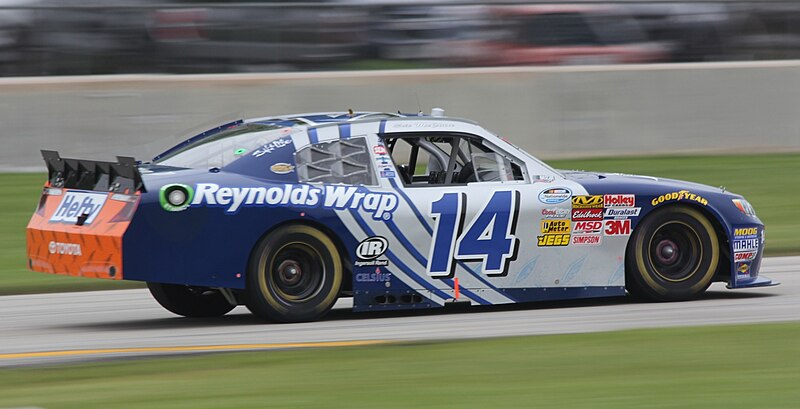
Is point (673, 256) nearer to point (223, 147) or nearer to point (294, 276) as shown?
point (294, 276)

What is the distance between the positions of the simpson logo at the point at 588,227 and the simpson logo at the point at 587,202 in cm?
12

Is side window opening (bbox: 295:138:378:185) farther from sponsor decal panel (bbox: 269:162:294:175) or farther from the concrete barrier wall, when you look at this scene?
the concrete barrier wall

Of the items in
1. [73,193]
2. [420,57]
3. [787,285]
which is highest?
[420,57]

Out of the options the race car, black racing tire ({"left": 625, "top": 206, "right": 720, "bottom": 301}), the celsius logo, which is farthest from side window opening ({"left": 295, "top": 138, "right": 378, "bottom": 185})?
black racing tire ({"left": 625, "top": 206, "right": 720, "bottom": 301})

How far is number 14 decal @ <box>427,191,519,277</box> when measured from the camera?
912cm

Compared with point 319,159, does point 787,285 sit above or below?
below

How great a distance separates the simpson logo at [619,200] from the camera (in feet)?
31.2

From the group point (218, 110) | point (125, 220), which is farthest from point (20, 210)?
point (125, 220)

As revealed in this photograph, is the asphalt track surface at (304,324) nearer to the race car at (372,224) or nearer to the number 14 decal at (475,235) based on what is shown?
the race car at (372,224)

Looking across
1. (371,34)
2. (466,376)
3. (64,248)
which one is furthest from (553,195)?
(371,34)

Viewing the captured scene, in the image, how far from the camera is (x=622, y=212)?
9570mm

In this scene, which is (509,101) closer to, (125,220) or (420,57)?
(420,57)

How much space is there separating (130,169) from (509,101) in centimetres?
976

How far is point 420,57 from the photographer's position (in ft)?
58.3
